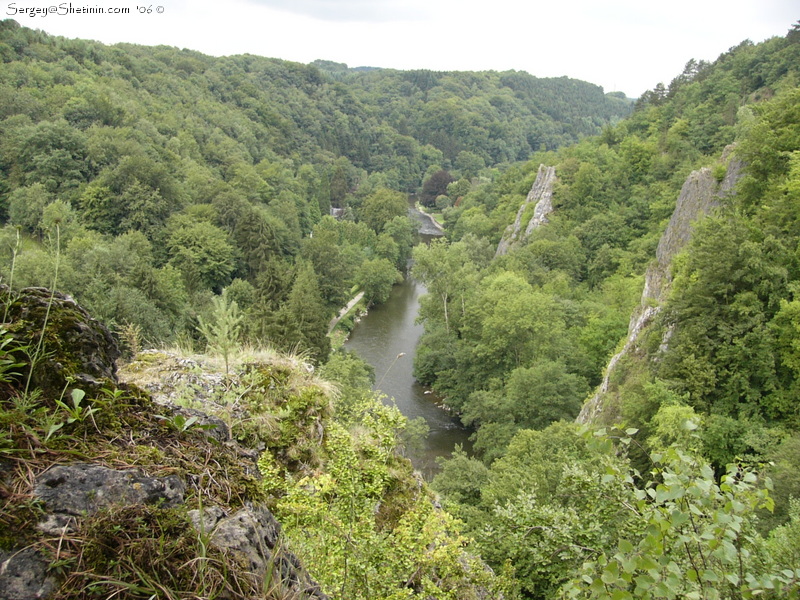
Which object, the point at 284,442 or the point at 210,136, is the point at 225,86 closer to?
the point at 210,136

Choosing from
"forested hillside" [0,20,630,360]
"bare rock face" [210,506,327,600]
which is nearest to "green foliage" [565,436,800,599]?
"bare rock face" [210,506,327,600]

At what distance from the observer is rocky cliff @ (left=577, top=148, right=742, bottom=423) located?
22438 mm

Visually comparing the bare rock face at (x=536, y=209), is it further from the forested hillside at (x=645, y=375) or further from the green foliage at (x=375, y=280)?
the green foliage at (x=375, y=280)

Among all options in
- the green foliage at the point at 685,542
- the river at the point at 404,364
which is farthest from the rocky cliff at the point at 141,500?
the river at the point at 404,364

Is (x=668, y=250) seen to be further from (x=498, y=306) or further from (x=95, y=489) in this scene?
(x=95, y=489)

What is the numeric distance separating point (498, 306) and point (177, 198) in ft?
109

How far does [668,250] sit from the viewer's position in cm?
2678

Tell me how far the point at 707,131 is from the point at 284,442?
4872 cm

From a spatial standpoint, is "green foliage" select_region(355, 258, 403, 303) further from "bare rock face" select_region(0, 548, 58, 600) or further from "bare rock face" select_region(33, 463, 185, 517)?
"bare rock face" select_region(0, 548, 58, 600)

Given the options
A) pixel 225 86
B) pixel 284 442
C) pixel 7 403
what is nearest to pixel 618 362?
pixel 284 442

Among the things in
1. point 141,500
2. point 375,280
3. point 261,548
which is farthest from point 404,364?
point 141,500

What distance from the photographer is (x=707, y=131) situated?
43.8m

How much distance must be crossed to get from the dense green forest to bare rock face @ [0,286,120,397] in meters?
0.29

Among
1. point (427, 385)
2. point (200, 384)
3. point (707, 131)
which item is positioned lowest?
point (427, 385)
